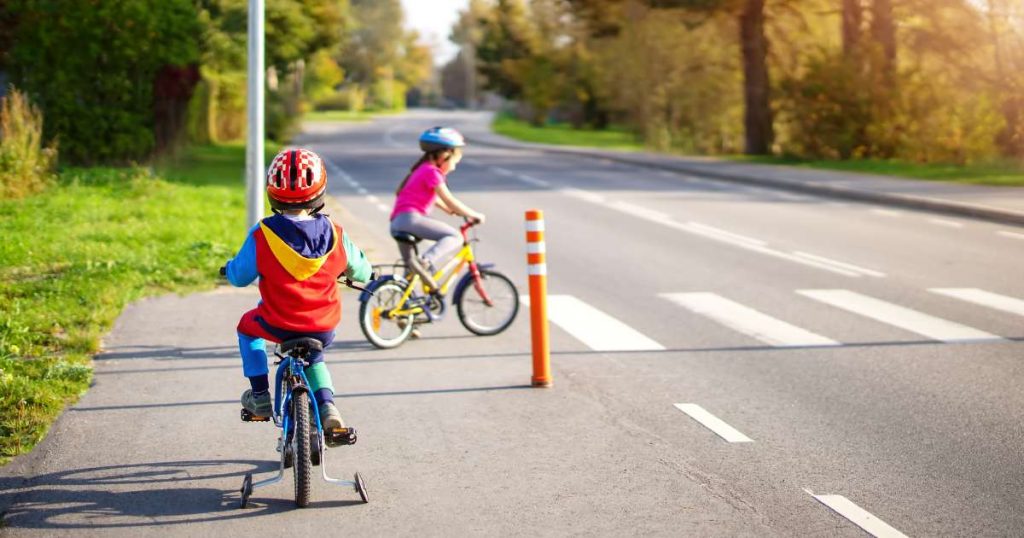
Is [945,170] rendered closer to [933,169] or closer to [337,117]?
[933,169]

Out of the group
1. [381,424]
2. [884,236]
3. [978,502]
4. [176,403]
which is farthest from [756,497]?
[884,236]

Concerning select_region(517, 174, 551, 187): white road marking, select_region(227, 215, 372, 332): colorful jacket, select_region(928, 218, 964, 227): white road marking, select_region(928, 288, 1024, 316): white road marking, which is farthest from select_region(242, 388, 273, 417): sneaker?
select_region(517, 174, 551, 187): white road marking

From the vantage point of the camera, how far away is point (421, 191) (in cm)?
987

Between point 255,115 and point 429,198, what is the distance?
3.67 meters

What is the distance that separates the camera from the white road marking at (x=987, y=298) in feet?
37.8

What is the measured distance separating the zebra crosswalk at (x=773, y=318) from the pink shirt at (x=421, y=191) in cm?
155

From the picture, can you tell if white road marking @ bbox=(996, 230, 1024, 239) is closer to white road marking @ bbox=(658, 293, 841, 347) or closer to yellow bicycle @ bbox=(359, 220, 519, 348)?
white road marking @ bbox=(658, 293, 841, 347)

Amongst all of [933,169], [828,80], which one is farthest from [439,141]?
[828,80]

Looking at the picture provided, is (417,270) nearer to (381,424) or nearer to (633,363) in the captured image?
(633,363)

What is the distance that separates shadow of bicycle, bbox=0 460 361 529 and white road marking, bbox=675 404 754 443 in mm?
2160

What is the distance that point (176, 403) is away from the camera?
777 cm

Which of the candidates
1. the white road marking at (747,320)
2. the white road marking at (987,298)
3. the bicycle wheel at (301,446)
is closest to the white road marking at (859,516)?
the bicycle wheel at (301,446)

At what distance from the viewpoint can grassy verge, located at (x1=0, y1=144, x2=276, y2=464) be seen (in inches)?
311

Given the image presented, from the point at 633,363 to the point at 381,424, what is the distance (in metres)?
2.39
